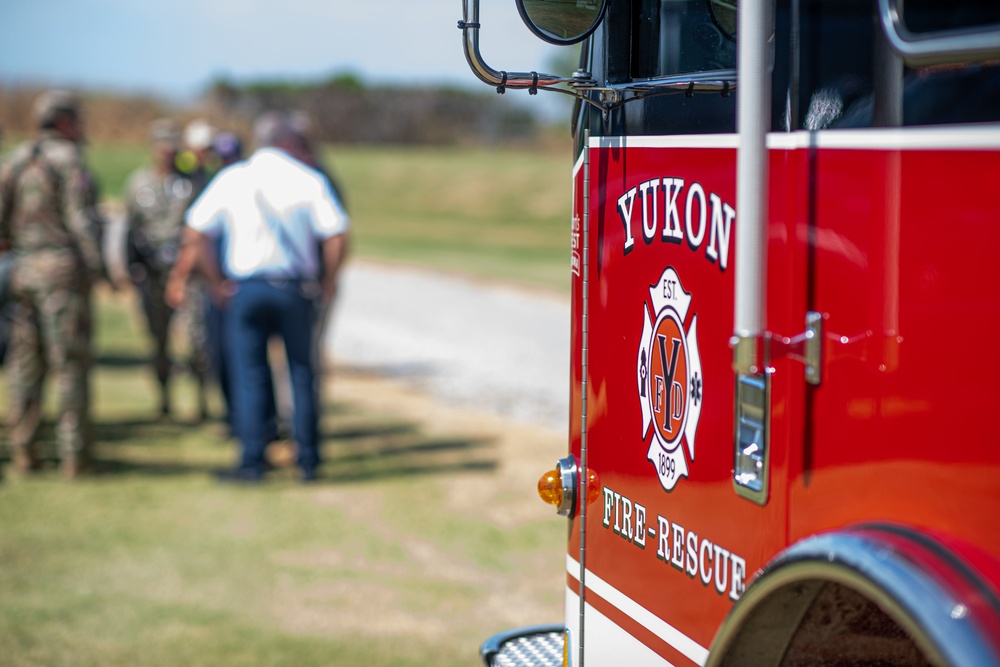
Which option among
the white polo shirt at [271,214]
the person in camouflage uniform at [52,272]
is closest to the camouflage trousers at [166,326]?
the person in camouflage uniform at [52,272]

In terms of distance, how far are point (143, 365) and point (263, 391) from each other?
4374mm

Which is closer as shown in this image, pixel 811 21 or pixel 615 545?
pixel 811 21

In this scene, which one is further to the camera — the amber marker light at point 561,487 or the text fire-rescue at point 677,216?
the amber marker light at point 561,487

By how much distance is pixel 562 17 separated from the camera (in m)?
2.10

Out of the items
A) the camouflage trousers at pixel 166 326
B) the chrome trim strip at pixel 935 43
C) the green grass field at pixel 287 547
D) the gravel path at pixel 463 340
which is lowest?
the green grass field at pixel 287 547

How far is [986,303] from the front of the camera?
1.33 meters

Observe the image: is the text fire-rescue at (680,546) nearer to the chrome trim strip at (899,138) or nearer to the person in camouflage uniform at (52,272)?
the chrome trim strip at (899,138)

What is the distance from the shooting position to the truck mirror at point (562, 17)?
207cm

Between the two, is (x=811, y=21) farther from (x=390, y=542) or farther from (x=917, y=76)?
(x=390, y=542)

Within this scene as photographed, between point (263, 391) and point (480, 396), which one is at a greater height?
point (263, 391)

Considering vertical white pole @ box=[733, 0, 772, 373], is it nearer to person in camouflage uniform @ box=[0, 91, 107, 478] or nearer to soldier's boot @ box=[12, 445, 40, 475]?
person in camouflage uniform @ box=[0, 91, 107, 478]

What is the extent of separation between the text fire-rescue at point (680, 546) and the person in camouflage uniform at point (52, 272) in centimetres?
438

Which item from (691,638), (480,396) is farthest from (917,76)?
(480,396)

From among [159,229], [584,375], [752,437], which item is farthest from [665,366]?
[159,229]
